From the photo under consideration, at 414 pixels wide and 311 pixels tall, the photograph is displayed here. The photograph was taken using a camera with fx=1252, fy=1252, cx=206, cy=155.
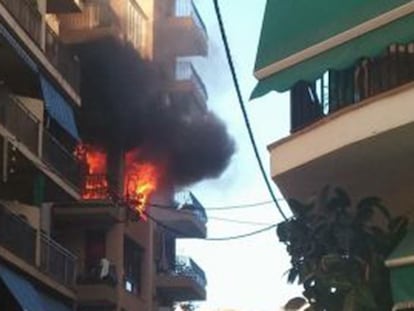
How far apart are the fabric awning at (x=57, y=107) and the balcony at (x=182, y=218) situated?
10164mm

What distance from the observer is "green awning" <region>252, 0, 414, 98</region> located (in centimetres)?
995

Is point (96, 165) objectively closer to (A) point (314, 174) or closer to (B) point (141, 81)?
(B) point (141, 81)

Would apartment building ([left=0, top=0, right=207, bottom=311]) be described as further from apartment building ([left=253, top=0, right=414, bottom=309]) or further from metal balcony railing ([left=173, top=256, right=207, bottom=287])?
apartment building ([left=253, top=0, right=414, bottom=309])

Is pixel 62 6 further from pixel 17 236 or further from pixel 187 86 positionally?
pixel 187 86

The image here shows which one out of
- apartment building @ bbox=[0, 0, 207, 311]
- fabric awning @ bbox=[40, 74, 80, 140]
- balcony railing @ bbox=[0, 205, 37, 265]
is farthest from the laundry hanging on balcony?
balcony railing @ bbox=[0, 205, 37, 265]

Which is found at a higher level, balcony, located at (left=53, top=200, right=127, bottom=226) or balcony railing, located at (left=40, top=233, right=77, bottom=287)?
balcony, located at (left=53, top=200, right=127, bottom=226)

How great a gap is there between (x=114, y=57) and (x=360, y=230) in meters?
28.6

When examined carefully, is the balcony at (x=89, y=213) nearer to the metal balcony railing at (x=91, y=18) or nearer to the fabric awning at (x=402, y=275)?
the metal balcony railing at (x=91, y=18)

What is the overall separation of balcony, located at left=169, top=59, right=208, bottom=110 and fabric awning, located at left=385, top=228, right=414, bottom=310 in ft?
106

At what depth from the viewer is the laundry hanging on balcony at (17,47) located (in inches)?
966

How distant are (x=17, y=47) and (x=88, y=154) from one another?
14767mm

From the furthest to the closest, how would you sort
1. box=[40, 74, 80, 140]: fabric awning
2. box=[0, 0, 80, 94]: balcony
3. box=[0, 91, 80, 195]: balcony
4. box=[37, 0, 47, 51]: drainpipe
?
1. box=[37, 0, 47, 51]: drainpipe
2. box=[40, 74, 80, 140]: fabric awning
3. box=[0, 0, 80, 94]: balcony
4. box=[0, 91, 80, 195]: balcony

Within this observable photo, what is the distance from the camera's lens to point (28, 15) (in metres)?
28.1

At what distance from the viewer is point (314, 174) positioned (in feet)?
37.1
